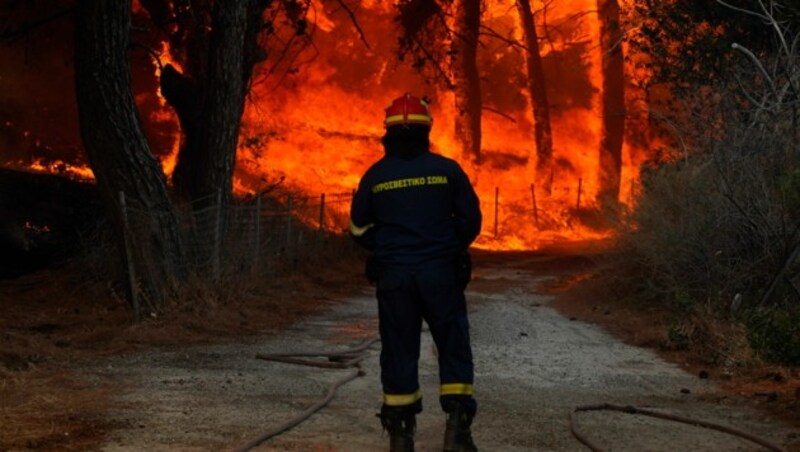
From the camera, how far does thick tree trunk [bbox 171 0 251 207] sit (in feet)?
48.6

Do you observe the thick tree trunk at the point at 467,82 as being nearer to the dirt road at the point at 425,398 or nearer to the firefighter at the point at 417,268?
the dirt road at the point at 425,398

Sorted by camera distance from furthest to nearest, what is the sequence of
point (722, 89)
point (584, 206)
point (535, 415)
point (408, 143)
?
point (584, 206)
point (722, 89)
point (535, 415)
point (408, 143)

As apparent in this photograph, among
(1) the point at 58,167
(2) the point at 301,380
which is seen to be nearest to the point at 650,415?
(2) the point at 301,380

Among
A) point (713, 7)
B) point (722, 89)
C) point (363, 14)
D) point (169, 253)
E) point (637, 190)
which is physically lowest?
point (169, 253)

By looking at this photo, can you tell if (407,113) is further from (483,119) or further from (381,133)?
(483,119)

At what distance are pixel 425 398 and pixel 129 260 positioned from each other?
5.33m

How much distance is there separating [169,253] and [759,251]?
21.9ft

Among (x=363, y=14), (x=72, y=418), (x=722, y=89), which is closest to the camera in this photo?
(x=72, y=418)

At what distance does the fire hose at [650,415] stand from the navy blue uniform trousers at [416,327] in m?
0.92

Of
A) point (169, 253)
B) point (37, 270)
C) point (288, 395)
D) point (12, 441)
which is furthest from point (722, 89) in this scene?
point (12, 441)

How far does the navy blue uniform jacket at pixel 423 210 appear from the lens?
617 cm

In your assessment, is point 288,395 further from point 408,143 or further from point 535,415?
point 408,143

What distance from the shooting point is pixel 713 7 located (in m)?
16.7

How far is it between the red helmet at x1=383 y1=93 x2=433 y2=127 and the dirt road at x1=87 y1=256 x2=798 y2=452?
74.7 inches
